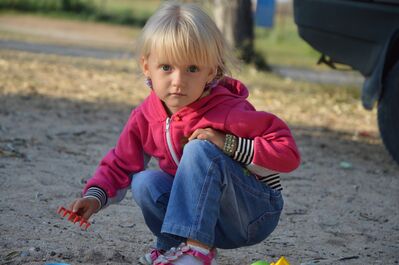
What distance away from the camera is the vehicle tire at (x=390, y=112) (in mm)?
4625

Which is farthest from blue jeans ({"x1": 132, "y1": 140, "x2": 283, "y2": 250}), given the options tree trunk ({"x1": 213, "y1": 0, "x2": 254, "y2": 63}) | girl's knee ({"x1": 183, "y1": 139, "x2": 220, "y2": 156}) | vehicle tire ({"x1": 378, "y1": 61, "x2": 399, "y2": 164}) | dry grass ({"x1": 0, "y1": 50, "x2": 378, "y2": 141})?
tree trunk ({"x1": 213, "y1": 0, "x2": 254, "y2": 63})

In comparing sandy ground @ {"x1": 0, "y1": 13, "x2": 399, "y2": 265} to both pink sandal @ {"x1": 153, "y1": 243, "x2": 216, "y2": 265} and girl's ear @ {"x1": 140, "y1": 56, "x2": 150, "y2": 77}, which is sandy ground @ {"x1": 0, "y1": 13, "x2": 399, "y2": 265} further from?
girl's ear @ {"x1": 140, "y1": 56, "x2": 150, "y2": 77}

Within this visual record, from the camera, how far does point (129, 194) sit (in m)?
3.99

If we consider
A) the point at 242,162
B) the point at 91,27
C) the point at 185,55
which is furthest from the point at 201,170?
the point at 91,27

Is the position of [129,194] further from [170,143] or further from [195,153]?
[195,153]

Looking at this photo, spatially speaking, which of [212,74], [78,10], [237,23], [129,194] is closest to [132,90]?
[237,23]

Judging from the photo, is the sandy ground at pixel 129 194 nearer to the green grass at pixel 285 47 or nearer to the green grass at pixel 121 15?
the green grass at pixel 285 47

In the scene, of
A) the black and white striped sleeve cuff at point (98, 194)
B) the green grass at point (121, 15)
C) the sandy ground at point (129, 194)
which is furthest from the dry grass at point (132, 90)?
the green grass at point (121, 15)

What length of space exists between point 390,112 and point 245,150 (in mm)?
2409

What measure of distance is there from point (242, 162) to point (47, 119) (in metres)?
3.35

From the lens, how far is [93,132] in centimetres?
536

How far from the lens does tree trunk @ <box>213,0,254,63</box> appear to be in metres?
9.68

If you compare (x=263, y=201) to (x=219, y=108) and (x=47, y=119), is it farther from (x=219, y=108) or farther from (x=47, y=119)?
(x=47, y=119)

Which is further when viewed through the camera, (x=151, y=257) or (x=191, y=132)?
(x=151, y=257)
